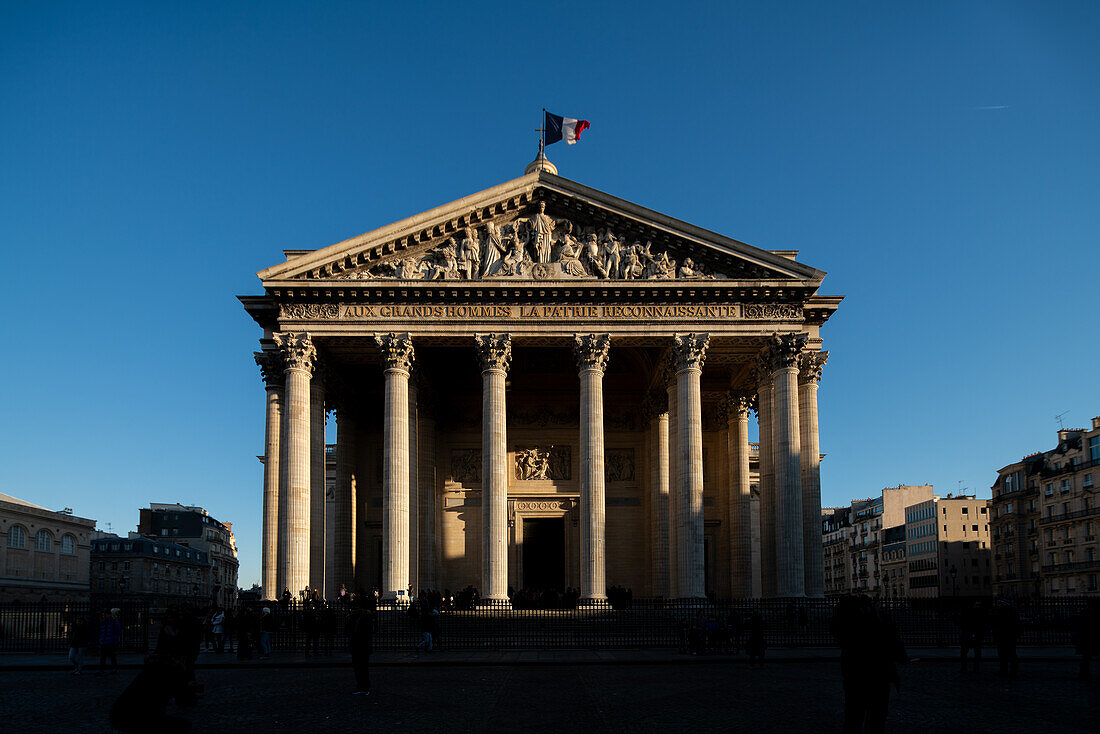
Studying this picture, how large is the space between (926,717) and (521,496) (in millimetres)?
33852

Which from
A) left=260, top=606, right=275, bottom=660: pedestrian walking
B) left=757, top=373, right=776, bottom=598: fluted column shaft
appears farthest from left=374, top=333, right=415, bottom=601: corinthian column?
left=757, top=373, right=776, bottom=598: fluted column shaft

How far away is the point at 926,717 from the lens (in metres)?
15.3

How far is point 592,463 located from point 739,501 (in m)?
9.51

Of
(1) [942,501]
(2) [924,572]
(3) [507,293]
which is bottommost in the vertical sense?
(2) [924,572]

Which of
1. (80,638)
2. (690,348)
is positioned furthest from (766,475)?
(80,638)

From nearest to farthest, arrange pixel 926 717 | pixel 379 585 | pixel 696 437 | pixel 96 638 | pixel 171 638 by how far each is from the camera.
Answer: pixel 171 638, pixel 926 717, pixel 96 638, pixel 696 437, pixel 379 585

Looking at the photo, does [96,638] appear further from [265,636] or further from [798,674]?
[798,674]

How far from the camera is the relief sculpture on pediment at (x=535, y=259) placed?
131ft

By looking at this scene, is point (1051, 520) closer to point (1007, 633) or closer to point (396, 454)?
point (396, 454)

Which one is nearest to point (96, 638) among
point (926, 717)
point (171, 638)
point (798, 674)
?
point (171, 638)

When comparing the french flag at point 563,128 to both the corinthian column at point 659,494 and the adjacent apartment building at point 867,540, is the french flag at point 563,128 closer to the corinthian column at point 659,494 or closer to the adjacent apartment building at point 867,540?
the corinthian column at point 659,494

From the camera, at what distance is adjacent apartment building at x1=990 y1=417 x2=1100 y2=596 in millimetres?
71312

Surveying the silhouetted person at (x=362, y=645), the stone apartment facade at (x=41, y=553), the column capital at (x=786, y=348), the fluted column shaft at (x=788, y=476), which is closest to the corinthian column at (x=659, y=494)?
the fluted column shaft at (x=788, y=476)

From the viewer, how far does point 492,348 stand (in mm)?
39500
